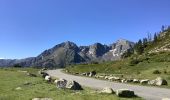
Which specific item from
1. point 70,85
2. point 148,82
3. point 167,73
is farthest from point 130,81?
point 70,85

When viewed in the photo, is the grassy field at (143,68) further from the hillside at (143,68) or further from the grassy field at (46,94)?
the grassy field at (46,94)

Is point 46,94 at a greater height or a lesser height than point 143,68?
lesser

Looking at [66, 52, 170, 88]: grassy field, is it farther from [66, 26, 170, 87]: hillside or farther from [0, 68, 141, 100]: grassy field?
[0, 68, 141, 100]: grassy field

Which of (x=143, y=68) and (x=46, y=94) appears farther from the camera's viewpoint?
(x=143, y=68)

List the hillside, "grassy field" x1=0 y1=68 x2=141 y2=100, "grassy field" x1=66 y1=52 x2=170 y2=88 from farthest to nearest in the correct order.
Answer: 1. the hillside
2. "grassy field" x1=66 y1=52 x2=170 y2=88
3. "grassy field" x1=0 y1=68 x2=141 y2=100

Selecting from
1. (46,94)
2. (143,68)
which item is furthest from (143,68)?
(46,94)

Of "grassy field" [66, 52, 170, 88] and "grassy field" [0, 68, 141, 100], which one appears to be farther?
"grassy field" [66, 52, 170, 88]

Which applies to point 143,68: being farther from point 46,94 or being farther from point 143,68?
point 46,94

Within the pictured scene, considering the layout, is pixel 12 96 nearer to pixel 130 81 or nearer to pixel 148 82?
pixel 148 82

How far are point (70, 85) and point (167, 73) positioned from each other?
28.5m

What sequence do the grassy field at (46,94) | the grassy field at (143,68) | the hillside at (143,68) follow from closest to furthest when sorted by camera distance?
1. the grassy field at (46,94)
2. the grassy field at (143,68)
3. the hillside at (143,68)

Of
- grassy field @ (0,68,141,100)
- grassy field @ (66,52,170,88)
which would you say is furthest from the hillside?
grassy field @ (0,68,141,100)

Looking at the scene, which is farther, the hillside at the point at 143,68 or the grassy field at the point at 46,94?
the hillside at the point at 143,68

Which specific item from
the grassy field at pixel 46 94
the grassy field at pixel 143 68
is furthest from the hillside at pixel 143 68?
the grassy field at pixel 46 94
